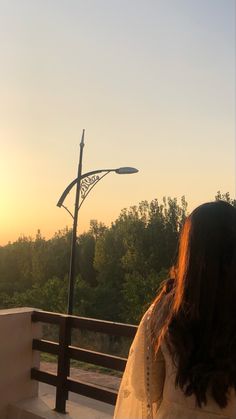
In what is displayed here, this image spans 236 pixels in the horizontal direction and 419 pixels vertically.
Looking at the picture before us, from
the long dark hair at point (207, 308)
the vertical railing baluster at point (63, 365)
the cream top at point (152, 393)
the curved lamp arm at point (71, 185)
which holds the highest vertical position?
the curved lamp arm at point (71, 185)

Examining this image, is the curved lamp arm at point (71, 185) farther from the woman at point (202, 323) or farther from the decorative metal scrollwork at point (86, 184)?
the woman at point (202, 323)

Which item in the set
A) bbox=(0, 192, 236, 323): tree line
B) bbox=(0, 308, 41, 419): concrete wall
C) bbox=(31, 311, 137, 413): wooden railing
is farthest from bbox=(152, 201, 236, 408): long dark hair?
bbox=(0, 192, 236, 323): tree line

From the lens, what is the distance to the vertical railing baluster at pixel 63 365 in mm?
4059

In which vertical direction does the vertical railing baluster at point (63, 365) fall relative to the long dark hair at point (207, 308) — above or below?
below

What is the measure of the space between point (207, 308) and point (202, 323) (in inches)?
2.0

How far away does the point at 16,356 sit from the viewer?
14.1ft

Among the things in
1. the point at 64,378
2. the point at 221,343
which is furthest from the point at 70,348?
the point at 221,343

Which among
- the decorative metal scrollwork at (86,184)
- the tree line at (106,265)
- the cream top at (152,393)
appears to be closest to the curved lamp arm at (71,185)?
the decorative metal scrollwork at (86,184)

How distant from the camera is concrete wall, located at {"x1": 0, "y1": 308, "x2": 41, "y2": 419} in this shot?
420 cm

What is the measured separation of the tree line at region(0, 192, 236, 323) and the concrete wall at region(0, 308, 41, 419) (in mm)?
16661

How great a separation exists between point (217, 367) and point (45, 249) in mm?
35729

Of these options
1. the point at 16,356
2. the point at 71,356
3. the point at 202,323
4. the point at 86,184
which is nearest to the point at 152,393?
the point at 202,323

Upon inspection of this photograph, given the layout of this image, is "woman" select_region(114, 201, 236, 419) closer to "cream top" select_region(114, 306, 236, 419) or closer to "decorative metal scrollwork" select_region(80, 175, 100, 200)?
"cream top" select_region(114, 306, 236, 419)

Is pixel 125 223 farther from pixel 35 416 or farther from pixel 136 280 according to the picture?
pixel 35 416
